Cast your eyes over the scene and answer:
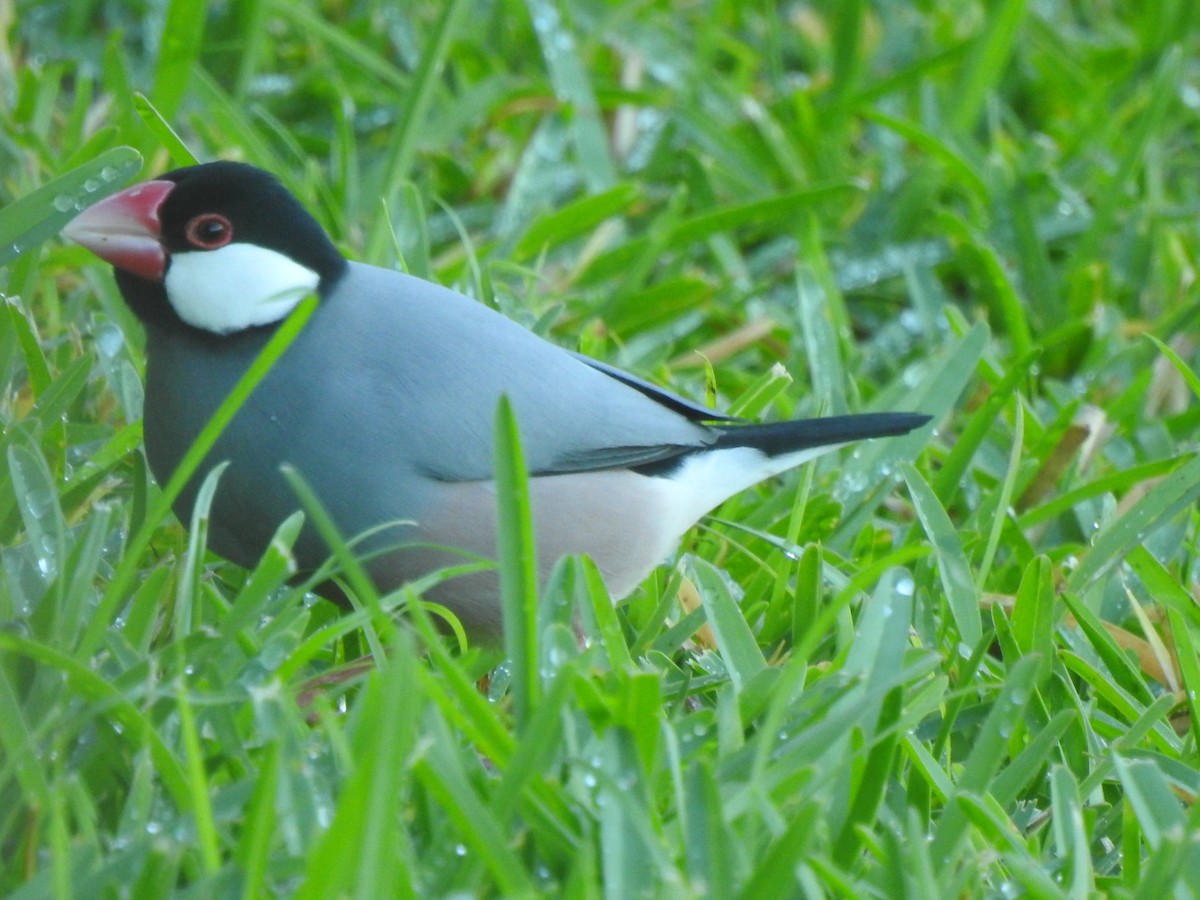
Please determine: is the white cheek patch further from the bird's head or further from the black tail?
the black tail

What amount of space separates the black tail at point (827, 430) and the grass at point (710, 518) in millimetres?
126

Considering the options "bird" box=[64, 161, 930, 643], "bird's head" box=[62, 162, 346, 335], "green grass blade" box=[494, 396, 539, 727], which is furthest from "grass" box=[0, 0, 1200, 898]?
"bird's head" box=[62, 162, 346, 335]

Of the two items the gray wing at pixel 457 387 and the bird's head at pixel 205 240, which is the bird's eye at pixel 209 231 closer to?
the bird's head at pixel 205 240

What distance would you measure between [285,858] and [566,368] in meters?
1.02

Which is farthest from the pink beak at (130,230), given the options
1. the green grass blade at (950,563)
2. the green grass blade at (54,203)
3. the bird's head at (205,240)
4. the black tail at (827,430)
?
→ the green grass blade at (950,563)

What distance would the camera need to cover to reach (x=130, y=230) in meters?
2.11

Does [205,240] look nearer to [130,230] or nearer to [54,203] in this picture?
[130,230]

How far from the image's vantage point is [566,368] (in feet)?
7.62

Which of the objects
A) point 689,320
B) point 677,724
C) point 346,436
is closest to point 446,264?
point 689,320

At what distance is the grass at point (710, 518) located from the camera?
159 centimetres

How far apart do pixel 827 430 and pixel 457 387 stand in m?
0.68

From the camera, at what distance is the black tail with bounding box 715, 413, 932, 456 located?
2.49 meters

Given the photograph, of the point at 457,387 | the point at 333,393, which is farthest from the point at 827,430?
the point at 333,393

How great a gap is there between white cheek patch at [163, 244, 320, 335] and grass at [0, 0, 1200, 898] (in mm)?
271
